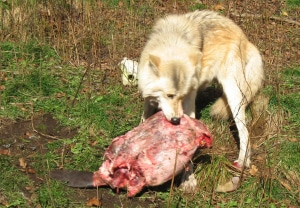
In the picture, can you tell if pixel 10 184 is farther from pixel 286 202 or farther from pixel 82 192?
pixel 286 202

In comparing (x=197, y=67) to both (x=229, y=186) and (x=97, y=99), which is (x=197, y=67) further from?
(x=97, y=99)

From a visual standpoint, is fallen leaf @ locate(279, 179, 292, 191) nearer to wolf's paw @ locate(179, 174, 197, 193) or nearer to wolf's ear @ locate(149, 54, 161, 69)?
wolf's paw @ locate(179, 174, 197, 193)

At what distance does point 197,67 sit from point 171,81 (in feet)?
1.64

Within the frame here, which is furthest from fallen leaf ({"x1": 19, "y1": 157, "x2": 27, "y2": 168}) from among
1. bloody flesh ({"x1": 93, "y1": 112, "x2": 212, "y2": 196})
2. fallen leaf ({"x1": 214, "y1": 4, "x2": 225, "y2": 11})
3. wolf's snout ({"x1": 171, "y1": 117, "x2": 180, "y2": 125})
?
fallen leaf ({"x1": 214, "y1": 4, "x2": 225, "y2": 11})

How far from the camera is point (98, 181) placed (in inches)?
171

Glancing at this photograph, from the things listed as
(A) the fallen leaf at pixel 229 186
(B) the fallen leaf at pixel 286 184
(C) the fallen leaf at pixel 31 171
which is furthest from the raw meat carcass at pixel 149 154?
(B) the fallen leaf at pixel 286 184

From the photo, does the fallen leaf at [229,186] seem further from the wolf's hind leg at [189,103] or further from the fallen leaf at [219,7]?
the fallen leaf at [219,7]

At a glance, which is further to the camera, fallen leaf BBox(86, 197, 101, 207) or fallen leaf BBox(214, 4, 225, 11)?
fallen leaf BBox(214, 4, 225, 11)

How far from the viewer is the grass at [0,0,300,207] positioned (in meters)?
4.39

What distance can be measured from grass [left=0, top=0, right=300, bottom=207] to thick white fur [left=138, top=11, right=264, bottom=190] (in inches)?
12.2

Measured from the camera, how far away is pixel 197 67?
15.8 feet

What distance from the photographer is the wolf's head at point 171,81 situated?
446 cm

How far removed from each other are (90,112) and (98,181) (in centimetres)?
130

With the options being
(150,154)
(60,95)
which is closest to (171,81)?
(150,154)
